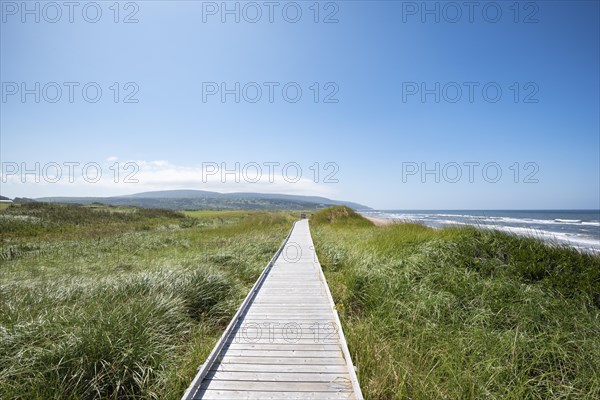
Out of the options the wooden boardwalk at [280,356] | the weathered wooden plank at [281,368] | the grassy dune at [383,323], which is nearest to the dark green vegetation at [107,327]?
the grassy dune at [383,323]

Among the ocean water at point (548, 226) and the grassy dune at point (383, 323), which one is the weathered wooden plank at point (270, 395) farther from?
the ocean water at point (548, 226)

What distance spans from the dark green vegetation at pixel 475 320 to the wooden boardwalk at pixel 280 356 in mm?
330

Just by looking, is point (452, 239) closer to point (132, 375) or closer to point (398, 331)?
point (398, 331)

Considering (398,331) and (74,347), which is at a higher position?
(74,347)

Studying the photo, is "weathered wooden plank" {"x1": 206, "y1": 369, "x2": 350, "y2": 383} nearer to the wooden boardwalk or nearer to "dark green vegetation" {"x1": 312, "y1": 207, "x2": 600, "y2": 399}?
the wooden boardwalk

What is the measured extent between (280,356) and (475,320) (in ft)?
11.7

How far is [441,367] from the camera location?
3.58 meters

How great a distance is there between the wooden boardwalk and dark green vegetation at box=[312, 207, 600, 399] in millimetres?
330

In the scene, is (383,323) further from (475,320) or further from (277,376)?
(277,376)

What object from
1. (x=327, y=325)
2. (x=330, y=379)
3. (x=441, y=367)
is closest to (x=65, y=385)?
(x=330, y=379)

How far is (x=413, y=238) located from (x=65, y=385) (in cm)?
943

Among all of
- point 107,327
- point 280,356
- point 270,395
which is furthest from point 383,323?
point 107,327

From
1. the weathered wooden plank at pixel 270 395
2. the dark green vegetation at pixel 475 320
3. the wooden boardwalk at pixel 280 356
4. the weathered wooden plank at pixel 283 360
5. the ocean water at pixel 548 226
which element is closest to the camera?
the weathered wooden plank at pixel 270 395

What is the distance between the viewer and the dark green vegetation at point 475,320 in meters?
3.35
